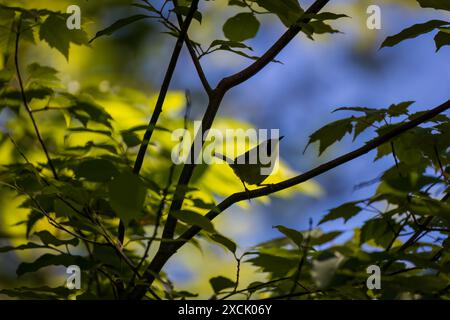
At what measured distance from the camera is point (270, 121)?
16.2 ft

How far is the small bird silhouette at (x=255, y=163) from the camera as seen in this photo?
707mm

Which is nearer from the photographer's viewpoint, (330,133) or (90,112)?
(330,133)

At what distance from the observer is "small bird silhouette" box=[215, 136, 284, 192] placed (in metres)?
0.71

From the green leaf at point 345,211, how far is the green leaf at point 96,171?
1.05 feet

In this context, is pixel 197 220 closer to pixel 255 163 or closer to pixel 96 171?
pixel 255 163

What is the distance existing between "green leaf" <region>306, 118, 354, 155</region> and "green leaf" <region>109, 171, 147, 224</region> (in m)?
0.34

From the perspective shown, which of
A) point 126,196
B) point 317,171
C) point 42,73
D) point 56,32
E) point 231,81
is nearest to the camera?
point 126,196

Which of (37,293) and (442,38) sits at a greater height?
(442,38)

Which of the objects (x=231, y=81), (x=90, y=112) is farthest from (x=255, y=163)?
(x=90, y=112)

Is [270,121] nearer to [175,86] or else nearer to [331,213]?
[175,86]

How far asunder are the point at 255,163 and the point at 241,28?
0.32 meters

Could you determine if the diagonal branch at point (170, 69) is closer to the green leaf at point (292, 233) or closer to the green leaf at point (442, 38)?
the green leaf at point (292, 233)

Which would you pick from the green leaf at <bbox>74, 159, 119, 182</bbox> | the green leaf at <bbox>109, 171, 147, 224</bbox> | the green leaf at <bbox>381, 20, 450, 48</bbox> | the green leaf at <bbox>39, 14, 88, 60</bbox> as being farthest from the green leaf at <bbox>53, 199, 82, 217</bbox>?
the green leaf at <bbox>381, 20, 450, 48</bbox>

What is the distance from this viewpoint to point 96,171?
862 mm
